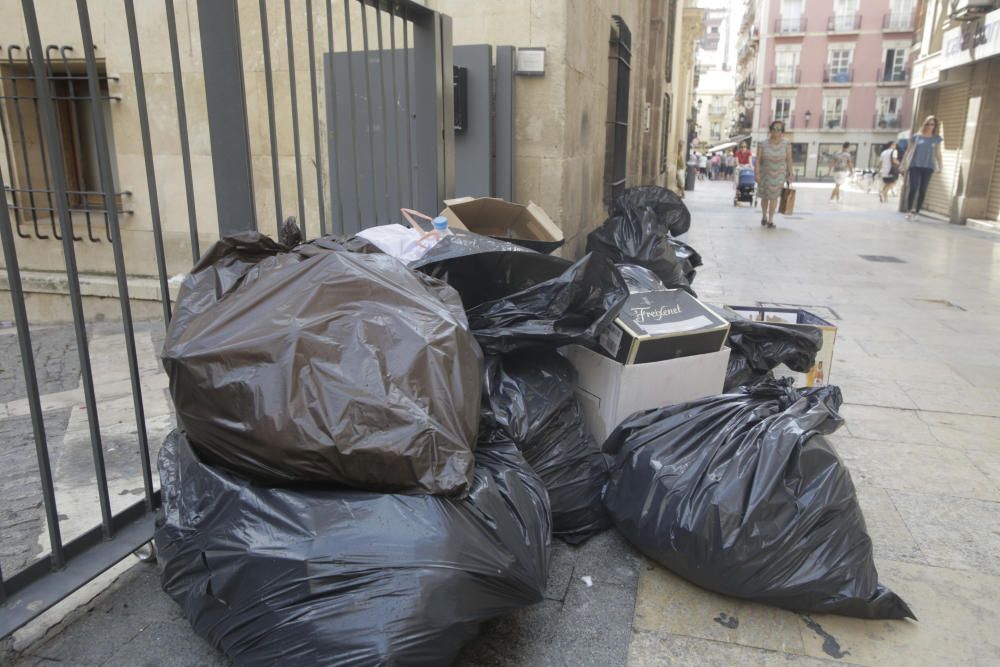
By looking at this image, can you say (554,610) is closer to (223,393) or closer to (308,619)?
(308,619)

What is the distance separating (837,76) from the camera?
45.5 metres

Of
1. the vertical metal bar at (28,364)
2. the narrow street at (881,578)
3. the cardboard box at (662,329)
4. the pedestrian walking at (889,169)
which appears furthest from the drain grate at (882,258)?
the pedestrian walking at (889,169)

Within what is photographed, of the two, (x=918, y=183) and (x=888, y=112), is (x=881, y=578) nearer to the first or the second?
(x=918, y=183)

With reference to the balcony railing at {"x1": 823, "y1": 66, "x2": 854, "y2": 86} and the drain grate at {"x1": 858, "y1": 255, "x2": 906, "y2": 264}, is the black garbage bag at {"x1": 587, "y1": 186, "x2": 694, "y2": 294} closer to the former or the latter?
the drain grate at {"x1": 858, "y1": 255, "x2": 906, "y2": 264}

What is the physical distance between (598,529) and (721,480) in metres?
0.50

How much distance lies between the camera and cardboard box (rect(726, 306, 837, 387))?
3.34 meters

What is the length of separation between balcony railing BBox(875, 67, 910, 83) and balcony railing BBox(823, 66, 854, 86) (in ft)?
5.00

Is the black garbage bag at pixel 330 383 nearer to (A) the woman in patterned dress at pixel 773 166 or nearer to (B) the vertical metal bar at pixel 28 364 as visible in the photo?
(B) the vertical metal bar at pixel 28 364

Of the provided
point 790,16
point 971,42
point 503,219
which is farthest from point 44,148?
point 790,16

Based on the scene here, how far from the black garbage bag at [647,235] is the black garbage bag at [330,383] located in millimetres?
2959

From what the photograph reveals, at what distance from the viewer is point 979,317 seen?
562 cm

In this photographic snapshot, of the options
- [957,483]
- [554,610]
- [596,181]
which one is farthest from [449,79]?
[596,181]

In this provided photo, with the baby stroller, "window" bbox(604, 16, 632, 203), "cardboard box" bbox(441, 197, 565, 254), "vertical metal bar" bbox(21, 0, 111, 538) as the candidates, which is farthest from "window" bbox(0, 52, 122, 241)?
the baby stroller

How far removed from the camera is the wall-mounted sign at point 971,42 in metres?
11.2
